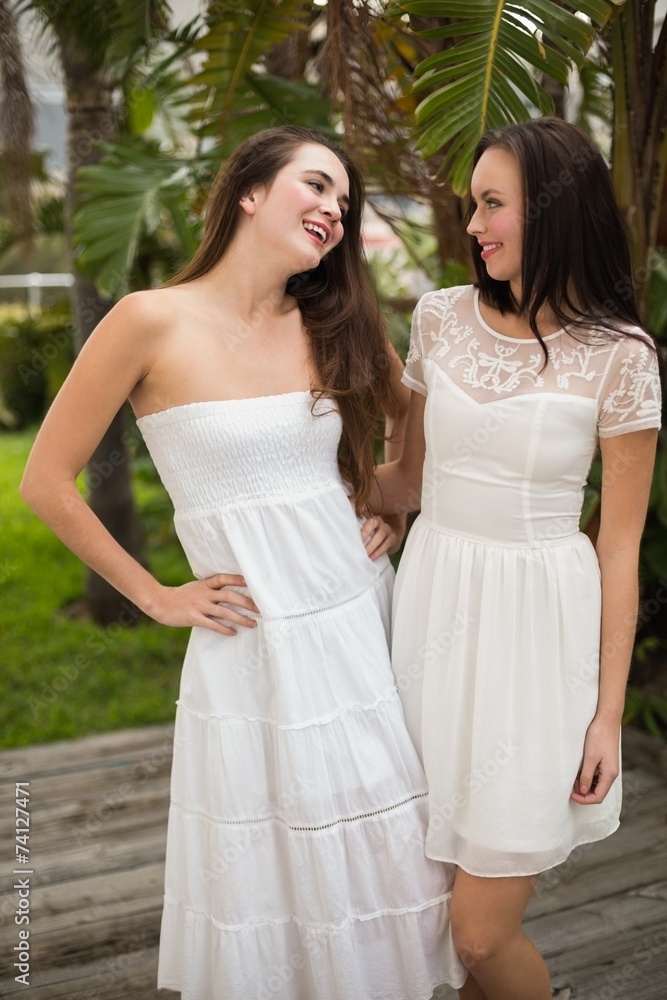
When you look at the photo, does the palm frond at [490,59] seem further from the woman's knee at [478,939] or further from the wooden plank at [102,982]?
the wooden plank at [102,982]

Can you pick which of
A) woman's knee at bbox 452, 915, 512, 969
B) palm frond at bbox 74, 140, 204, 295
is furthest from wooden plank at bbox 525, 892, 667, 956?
palm frond at bbox 74, 140, 204, 295

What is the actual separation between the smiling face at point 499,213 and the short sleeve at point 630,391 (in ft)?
0.78

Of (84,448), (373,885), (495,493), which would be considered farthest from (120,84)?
(373,885)

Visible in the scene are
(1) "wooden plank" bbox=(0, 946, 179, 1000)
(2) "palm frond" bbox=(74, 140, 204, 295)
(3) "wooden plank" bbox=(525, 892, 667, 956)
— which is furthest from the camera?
(2) "palm frond" bbox=(74, 140, 204, 295)

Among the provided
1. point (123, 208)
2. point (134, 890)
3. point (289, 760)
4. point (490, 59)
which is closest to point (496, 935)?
point (289, 760)

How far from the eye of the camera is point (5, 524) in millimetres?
7082

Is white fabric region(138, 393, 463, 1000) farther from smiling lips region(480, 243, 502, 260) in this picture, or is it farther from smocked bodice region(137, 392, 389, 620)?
smiling lips region(480, 243, 502, 260)

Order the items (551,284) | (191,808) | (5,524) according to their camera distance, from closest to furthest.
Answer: (551,284) < (191,808) < (5,524)

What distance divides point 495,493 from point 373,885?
2.48 feet

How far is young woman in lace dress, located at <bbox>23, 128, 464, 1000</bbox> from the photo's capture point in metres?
1.79

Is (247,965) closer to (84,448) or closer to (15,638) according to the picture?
(84,448)

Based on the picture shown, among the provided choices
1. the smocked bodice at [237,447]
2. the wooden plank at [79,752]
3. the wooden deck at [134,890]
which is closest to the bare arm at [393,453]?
the smocked bodice at [237,447]

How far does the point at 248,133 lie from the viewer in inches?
134

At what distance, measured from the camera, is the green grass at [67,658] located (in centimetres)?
432
